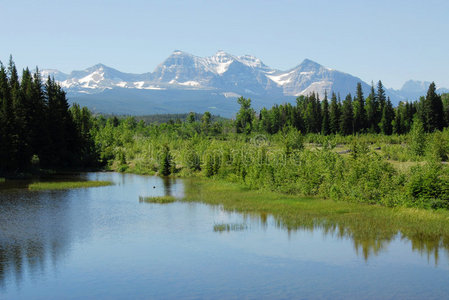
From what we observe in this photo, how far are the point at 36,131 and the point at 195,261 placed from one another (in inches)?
2463

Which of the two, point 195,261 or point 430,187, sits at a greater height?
point 430,187

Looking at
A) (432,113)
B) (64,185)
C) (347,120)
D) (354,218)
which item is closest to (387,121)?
(347,120)

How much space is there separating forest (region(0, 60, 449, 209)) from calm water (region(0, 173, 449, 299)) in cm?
1072

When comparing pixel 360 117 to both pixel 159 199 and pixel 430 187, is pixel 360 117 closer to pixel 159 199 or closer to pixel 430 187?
pixel 159 199

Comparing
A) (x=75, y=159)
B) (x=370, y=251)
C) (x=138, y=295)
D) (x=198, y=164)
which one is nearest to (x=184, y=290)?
(x=138, y=295)

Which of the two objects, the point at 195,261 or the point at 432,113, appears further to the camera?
the point at 432,113

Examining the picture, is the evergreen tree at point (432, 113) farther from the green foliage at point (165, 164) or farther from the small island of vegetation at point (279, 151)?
the green foliage at point (165, 164)

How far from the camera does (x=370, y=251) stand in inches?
1184

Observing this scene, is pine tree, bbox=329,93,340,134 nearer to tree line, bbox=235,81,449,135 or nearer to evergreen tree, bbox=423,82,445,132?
tree line, bbox=235,81,449,135

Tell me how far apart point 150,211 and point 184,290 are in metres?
22.1

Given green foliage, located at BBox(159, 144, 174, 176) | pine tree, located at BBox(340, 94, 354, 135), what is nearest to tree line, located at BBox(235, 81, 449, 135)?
pine tree, located at BBox(340, 94, 354, 135)

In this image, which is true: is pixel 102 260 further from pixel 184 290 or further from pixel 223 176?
pixel 223 176

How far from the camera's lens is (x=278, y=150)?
209 feet

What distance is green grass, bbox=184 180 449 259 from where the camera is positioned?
1259 inches
